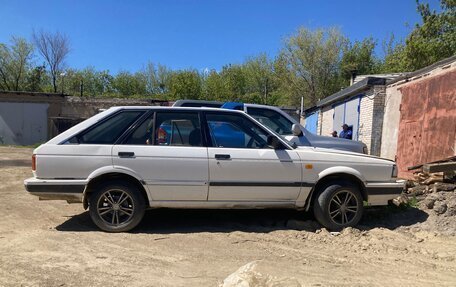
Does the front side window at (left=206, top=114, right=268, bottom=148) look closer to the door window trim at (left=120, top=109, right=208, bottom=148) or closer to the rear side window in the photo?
the door window trim at (left=120, top=109, right=208, bottom=148)

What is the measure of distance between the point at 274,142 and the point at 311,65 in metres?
32.1

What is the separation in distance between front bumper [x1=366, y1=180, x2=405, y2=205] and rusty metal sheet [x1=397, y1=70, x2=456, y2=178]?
11.1ft

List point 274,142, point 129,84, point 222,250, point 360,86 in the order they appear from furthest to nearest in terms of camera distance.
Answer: point 129,84 < point 360,86 < point 274,142 < point 222,250

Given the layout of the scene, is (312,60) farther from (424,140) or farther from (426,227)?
(426,227)

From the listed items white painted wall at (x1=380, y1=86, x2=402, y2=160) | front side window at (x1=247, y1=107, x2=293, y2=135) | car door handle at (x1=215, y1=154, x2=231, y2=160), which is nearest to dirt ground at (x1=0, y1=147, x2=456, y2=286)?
car door handle at (x1=215, y1=154, x2=231, y2=160)

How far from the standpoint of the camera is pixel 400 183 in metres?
6.43

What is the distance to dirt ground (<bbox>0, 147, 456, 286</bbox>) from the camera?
4.30m

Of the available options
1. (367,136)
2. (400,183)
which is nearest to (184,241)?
(400,183)

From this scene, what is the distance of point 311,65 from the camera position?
121 feet

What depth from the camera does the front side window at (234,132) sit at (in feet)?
20.2

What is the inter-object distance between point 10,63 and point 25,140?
19.9 metres

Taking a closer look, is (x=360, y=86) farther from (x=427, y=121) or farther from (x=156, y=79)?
(x=156, y=79)

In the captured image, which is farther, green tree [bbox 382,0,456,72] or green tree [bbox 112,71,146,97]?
green tree [bbox 112,71,146,97]

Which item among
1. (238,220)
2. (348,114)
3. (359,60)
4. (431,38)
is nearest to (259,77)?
(359,60)
